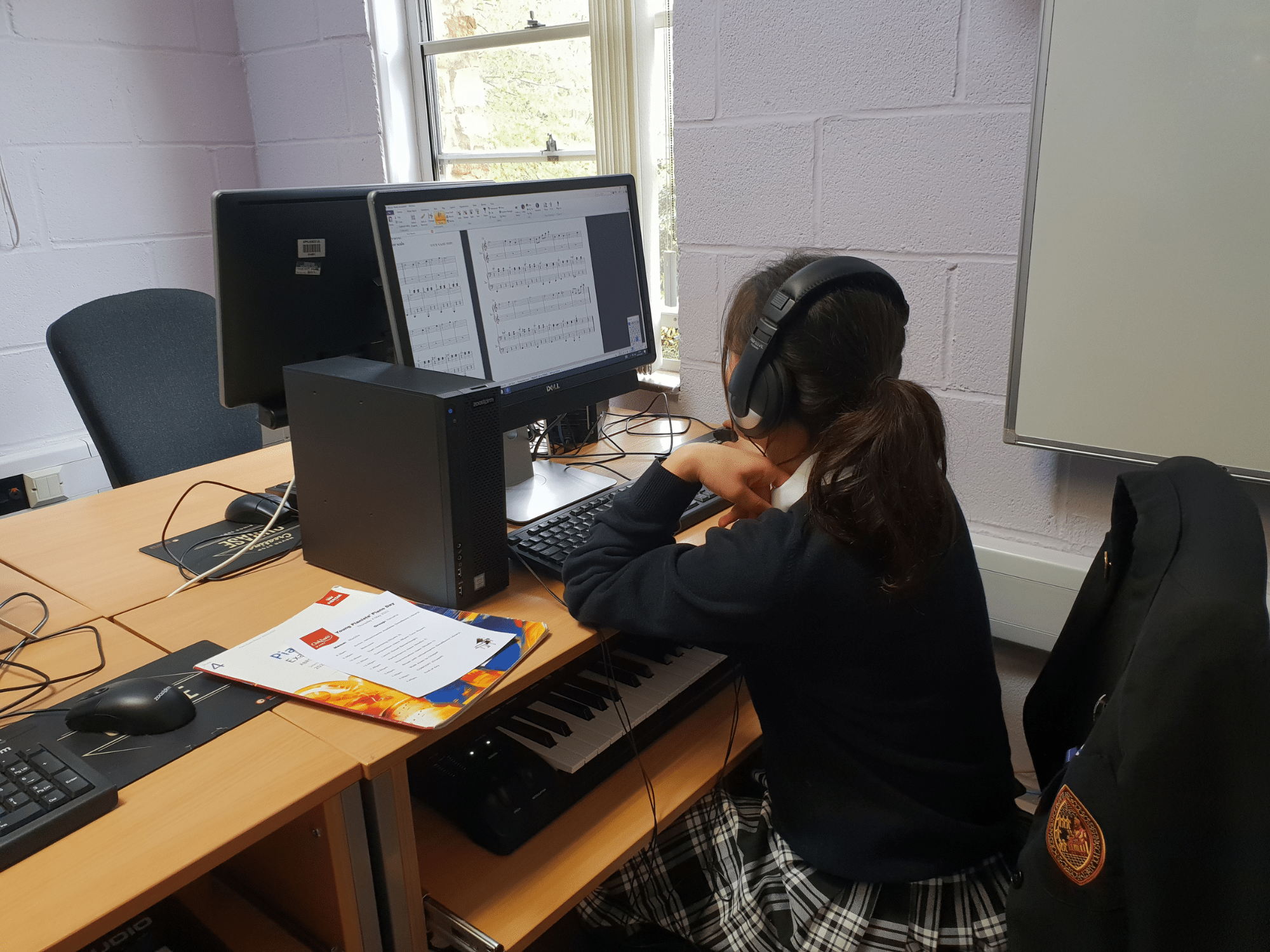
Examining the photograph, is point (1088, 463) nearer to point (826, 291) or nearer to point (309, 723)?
point (826, 291)

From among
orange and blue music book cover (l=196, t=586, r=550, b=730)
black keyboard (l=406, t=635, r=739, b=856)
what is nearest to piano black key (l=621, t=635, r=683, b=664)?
black keyboard (l=406, t=635, r=739, b=856)

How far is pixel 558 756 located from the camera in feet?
3.68

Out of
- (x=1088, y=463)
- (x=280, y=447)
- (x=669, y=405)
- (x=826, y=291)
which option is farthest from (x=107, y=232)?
(x=1088, y=463)

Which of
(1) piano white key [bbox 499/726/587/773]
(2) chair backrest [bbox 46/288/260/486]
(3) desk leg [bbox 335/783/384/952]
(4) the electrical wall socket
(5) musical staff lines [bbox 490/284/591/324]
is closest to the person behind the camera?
(3) desk leg [bbox 335/783/384/952]

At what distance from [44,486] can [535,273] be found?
1.68m

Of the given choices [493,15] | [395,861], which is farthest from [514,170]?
[395,861]

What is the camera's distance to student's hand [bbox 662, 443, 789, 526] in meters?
1.11

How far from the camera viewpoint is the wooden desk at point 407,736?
2.92ft

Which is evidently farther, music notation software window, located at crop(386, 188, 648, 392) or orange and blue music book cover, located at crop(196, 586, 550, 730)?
music notation software window, located at crop(386, 188, 648, 392)

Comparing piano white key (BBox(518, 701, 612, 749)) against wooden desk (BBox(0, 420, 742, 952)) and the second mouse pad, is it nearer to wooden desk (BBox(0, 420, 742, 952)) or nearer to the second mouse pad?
wooden desk (BBox(0, 420, 742, 952))

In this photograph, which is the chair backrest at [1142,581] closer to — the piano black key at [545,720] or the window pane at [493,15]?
the piano black key at [545,720]

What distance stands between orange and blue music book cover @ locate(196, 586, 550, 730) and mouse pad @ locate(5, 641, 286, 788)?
0.01 metres

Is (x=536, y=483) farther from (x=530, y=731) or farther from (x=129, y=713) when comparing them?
(x=129, y=713)

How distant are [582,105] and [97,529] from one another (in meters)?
1.39
